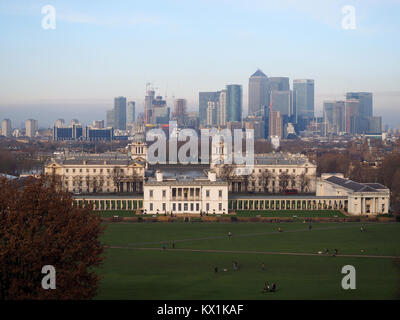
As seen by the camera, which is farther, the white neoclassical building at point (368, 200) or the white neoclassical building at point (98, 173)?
the white neoclassical building at point (98, 173)

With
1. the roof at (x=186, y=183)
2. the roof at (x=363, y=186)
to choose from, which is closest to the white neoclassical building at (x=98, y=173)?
the roof at (x=186, y=183)

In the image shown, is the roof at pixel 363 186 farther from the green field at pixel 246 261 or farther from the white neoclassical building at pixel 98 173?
the white neoclassical building at pixel 98 173

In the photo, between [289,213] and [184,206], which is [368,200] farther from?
[184,206]

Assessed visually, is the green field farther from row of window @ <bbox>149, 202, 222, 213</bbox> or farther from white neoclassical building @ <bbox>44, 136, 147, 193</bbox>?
white neoclassical building @ <bbox>44, 136, 147, 193</bbox>

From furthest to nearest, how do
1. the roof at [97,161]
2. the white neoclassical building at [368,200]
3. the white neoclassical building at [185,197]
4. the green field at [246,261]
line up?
the roof at [97,161] → the white neoclassical building at [185,197] → the white neoclassical building at [368,200] → the green field at [246,261]

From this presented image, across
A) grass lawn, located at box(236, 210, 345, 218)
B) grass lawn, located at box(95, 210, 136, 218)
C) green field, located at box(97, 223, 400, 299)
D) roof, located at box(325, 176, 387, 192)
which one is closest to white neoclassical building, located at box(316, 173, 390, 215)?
roof, located at box(325, 176, 387, 192)
